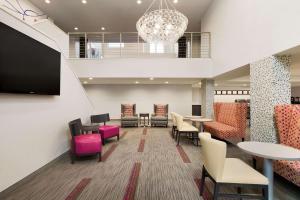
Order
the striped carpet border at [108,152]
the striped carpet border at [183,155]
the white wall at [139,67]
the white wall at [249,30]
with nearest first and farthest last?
the white wall at [249,30] < the striped carpet border at [183,155] < the striped carpet border at [108,152] < the white wall at [139,67]

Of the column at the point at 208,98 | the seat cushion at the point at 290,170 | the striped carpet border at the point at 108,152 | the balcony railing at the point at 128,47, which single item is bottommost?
the striped carpet border at the point at 108,152

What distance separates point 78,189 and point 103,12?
7241mm

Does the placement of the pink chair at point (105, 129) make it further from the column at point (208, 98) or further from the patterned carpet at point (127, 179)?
the column at point (208, 98)

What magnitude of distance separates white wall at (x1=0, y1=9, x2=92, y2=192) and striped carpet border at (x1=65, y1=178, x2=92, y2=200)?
93 centimetres

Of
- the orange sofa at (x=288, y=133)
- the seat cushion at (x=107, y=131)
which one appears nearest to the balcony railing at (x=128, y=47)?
the seat cushion at (x=107, y=131)

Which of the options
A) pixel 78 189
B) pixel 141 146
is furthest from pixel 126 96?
pixel 78 189

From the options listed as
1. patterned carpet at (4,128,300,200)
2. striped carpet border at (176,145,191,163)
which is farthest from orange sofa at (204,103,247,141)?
striped carpet border at (176,145,191,163)

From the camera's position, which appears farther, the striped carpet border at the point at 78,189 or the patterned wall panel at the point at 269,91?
the patterned wall panel at the point at 269,91

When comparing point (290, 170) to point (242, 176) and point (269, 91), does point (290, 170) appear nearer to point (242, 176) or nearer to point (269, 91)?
point (242, 176)

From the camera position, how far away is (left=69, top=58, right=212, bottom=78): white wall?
255 inches

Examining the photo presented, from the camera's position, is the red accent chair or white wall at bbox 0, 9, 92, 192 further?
→ the red accent chair

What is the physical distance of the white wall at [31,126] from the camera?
2.45 meters

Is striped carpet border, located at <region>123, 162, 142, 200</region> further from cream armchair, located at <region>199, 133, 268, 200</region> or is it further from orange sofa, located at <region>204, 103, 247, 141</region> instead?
orange sofa, located at <region>204, 103, 247, 141</region>

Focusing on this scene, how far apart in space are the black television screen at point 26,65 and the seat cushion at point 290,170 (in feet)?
14.0
